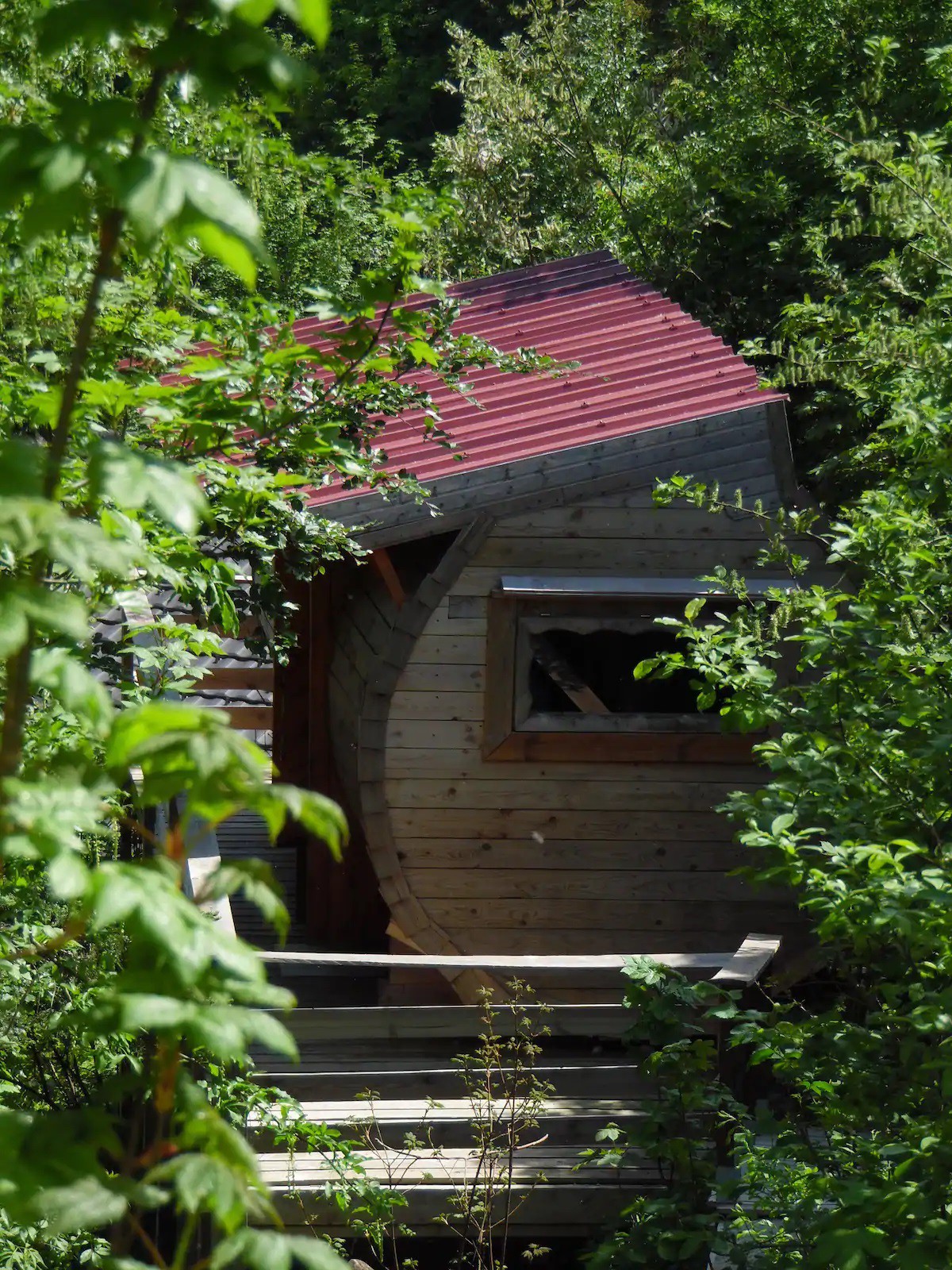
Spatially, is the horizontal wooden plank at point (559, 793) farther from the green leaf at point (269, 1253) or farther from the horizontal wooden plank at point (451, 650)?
the green leaf at point (269, 1253)

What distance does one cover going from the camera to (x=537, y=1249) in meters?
4.66

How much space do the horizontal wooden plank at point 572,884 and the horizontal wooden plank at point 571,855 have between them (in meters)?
0.02

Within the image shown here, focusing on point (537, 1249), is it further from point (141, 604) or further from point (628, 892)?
point (141, 604)

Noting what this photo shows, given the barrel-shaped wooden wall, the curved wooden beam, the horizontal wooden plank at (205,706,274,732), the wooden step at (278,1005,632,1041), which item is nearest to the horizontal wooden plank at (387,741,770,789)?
the barrel-shaped wooden wall

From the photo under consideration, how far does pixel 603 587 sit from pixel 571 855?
1.38 meters

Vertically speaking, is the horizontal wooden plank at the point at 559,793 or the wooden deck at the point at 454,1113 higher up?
the horizontal wooden plank at the point at 559,793

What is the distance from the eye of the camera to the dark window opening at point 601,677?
23.1 ft

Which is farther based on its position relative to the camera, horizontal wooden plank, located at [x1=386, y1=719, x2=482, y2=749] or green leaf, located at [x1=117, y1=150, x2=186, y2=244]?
horizontal wooden plank, located at [x1=386, y1=719, x2=482, y2=749]

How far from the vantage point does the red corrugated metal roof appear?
706 cm

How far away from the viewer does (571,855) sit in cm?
709

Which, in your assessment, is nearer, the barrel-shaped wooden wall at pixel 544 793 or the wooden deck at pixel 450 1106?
the wooden deck at pixel 450 1106

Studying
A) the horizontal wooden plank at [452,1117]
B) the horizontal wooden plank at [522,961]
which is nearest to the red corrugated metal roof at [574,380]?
the horizontal wooden plank at [522,961]

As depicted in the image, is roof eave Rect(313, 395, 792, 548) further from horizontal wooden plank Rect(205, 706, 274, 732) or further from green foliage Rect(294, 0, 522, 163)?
green foliage Rect(294, 0, 522, 163)

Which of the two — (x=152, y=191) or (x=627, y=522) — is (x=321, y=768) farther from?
(x=152, y=191)
